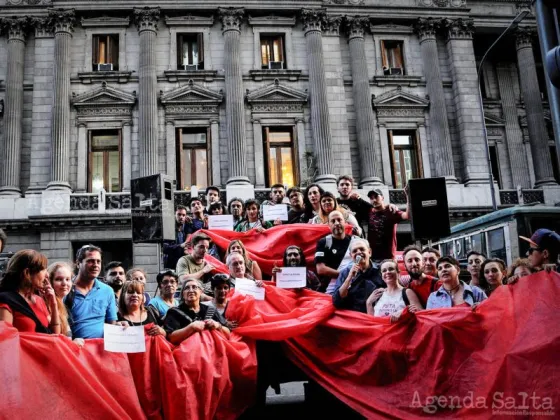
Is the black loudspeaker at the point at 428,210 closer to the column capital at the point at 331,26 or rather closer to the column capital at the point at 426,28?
the column capital at the point at 331,26

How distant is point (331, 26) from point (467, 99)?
7.47m

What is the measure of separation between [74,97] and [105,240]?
6726mm

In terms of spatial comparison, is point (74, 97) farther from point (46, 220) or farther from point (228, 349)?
point (228, 349)

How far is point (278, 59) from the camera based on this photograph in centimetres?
2538

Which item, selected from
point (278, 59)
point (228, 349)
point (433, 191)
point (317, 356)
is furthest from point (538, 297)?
point (278, 59)

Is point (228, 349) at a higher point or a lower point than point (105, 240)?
lower

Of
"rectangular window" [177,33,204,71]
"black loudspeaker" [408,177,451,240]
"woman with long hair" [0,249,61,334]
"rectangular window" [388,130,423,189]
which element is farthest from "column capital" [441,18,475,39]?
"woman with long hair" [0,249,61,334]

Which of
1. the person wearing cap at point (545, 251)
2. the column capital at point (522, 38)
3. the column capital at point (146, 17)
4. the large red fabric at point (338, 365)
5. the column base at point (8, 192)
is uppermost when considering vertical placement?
the column capital at point (146, 17)

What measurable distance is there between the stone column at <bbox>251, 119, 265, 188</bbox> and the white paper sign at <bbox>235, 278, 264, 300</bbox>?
17.2 meters

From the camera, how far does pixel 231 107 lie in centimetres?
2375

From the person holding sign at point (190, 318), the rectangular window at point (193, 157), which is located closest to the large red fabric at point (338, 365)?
the person holding sign at point (190, 318)

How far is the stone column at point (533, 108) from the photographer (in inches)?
1029

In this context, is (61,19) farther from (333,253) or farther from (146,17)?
(333,253)

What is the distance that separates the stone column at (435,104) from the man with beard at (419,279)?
18.3 meters
